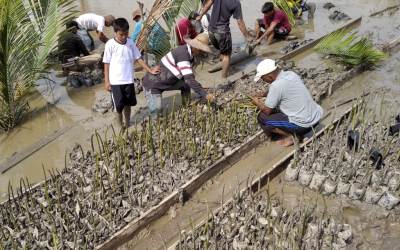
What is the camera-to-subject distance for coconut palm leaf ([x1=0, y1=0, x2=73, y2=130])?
5.68 meters

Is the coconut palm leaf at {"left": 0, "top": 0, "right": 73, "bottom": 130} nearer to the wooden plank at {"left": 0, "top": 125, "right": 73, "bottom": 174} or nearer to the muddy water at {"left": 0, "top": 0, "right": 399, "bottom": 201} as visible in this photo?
the muddy water at {"left": 0, "top": 0, "right": 399, "bottom": 201}

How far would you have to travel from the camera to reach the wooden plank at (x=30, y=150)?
541 centimetres

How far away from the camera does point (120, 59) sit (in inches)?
209

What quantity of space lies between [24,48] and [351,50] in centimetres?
509

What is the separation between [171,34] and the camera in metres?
7.37

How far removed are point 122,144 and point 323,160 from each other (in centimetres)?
220

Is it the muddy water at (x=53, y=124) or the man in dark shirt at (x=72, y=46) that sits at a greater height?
the man in dark shirt at (x=72, y=46)

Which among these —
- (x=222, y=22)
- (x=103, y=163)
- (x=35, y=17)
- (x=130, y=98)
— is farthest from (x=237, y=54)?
(x=103, y=163)

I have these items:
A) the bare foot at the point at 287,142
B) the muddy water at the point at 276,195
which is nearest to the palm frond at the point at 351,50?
the bare foot at the point at 287,142

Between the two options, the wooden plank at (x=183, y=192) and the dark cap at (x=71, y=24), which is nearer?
the wooden plank at (x=183, y=192)

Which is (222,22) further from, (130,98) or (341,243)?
(341,243)

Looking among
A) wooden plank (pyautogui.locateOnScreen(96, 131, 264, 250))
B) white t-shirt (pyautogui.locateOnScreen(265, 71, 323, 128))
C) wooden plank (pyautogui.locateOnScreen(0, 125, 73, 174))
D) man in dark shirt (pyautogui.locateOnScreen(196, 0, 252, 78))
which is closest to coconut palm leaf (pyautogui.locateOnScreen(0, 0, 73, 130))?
wooden plank (pyautogui.locateOnScreen(0, 125, 73, 174))

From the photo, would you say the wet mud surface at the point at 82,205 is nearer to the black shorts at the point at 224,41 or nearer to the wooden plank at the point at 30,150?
the wooden plank at the point at 30,150

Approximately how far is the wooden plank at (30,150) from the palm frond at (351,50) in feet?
15.2
